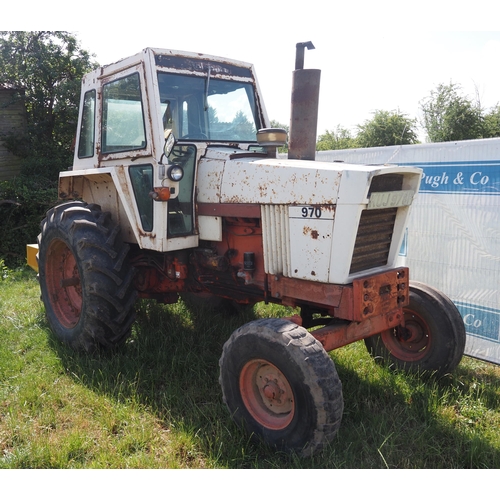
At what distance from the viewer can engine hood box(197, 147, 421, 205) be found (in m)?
3.18

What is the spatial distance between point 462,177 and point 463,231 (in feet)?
1.75

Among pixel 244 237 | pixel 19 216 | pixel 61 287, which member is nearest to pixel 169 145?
pixel 244 237

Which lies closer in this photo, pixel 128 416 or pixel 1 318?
pixel 128 416

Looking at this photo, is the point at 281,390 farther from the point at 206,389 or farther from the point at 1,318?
the point at 1,318

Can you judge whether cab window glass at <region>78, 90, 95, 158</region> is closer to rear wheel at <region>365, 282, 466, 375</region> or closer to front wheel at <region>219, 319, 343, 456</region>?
front wheel at <region>219, 319, 343, 456</region>

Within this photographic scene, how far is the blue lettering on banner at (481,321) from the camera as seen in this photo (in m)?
4.56

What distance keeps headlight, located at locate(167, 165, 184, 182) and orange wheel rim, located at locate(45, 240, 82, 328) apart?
Answer: 171 cm

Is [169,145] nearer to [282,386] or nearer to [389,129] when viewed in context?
[282,386]

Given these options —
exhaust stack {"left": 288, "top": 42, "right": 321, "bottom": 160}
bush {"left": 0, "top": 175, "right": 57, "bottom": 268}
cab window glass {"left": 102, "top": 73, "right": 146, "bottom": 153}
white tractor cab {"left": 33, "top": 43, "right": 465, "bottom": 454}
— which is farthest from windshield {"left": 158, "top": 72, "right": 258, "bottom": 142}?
bush {"left": 0, "top": 175, "right": 57, "bottom": 268}

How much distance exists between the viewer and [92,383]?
Result: 3922 millimetres

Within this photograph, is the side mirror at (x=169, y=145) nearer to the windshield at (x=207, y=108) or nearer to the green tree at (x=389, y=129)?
the windshield at (x=207, y=108)

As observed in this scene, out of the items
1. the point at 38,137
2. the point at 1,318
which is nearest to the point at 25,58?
the point at 38,137

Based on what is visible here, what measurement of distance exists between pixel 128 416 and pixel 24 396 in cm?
91

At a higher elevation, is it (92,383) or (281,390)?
(281,390)
